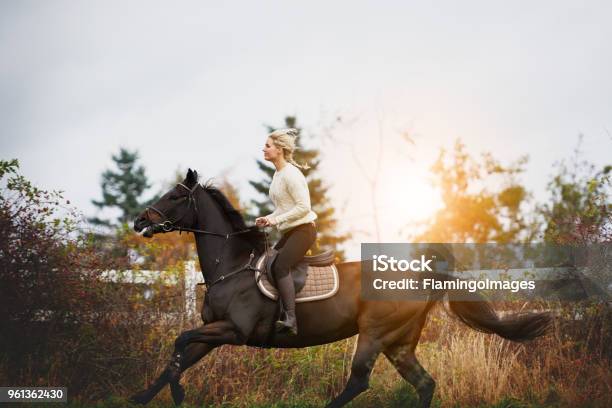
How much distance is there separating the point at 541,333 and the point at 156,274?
19.4ft

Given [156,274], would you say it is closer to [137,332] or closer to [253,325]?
[137,332]

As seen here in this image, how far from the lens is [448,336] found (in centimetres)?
1130

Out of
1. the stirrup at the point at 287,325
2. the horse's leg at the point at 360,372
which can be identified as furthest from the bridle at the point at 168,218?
the horse's leg at the point at 360,372

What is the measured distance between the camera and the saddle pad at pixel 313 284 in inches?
314

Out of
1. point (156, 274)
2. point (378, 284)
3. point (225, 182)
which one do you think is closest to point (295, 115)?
point (225, 182)

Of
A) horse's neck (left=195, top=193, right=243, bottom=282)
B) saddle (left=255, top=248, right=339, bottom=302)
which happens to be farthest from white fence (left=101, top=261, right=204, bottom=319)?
saddle (left=255, top=248, right=339, bottom=302)

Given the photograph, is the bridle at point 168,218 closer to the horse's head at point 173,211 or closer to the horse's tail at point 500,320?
the horse's head at point 173,211

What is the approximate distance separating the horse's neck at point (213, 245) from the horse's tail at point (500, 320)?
2756 mm

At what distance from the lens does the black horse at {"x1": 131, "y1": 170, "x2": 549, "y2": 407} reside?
789cm

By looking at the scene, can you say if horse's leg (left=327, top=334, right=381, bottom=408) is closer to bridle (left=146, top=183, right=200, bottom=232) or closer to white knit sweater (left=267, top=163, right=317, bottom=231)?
white knit sweater (left=267, top=163, right=317, bottom=231)

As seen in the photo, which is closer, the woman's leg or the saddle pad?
the woman's leg

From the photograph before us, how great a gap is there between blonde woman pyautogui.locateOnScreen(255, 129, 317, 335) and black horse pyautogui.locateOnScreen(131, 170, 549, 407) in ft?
0.87

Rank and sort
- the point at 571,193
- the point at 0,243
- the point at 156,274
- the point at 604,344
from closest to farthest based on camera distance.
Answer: the point at 0,243 < the point at 604,344 < the point at 156,274 < the point at 571,193

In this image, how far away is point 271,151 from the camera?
26.6ft
